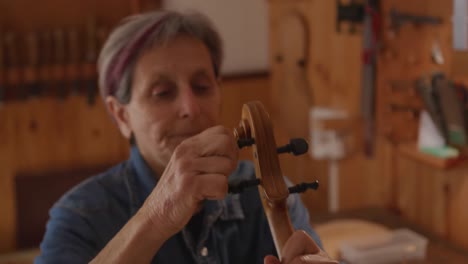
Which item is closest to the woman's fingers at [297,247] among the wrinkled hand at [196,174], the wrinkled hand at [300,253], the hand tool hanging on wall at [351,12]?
the wrinkled hand at [300,253]

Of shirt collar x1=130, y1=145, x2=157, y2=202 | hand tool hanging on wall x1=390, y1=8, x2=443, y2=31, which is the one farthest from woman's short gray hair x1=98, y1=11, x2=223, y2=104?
hand tool hanging on wall x1=390, y1=8, x2=443, y2=31

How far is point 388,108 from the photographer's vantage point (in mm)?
2355

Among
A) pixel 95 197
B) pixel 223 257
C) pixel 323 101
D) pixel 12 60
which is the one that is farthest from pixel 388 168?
pixel 12 60

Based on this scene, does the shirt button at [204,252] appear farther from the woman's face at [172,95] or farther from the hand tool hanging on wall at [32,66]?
the hand tool hanging on wall at [32,66]

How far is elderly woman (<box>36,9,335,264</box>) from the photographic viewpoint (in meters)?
1.14

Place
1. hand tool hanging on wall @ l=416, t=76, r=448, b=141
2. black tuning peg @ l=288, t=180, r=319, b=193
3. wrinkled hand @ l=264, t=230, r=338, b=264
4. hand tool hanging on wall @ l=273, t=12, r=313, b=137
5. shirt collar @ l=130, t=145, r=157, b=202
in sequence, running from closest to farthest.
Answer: wrinkled hand @ l=264, t=230, r=338, b=264, black tuning peg @ l=288, t=180, r=319, b=193, shirt collar @ l=130, t=145, r=157, b=202, hand tool hanging on wall @ l=416, t=76, r=448, b=141, hand tool hanging on wall @ l=273, t=12, r=313, b=137

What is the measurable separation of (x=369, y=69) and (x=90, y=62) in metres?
1.75

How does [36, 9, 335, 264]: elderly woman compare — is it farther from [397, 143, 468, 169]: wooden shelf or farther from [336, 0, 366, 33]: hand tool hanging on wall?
[336, 0, 366, 33]: hand tool hanging on wall

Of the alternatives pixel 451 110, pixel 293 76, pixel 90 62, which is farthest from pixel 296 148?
pixel 90 62

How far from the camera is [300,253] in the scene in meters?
0.84

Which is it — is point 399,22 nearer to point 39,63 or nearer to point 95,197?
point 95,197

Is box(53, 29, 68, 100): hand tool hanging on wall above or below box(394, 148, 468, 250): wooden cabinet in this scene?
above

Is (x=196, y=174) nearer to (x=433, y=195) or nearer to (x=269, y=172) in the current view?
(x=269, y=172)

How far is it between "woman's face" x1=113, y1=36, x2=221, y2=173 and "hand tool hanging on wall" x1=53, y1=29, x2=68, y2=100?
2.29 meters
